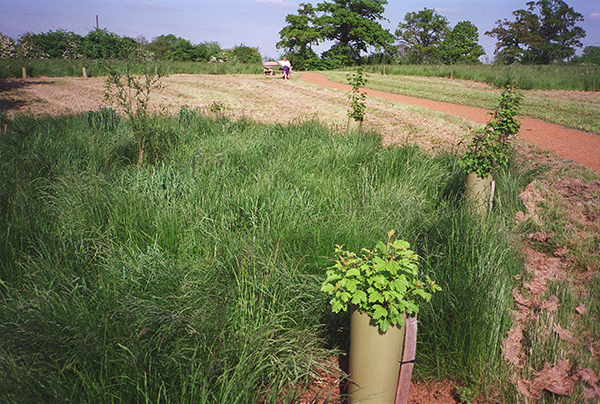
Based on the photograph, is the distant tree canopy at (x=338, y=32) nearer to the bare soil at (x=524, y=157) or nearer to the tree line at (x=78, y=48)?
the tree line at (x=78, y=48)

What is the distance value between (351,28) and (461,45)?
12371mm

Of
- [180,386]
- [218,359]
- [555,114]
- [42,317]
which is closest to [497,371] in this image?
[218,359]

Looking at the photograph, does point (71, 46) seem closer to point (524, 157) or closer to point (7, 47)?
→ point (7, 47)

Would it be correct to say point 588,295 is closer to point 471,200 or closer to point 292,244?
point 471,200

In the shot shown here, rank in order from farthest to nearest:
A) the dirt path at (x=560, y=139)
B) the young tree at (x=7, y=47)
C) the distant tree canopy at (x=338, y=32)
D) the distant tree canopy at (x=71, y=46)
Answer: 1. the distant tree canopy at (x=338, y=32)
2. the distant tree canopy at (x=71, y=46)
3. the young tree at (x=7, y=47)
4. the dirt path at (x=560, y=139)

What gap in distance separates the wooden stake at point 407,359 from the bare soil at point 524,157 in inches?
11.5

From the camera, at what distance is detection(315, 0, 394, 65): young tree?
123 ft

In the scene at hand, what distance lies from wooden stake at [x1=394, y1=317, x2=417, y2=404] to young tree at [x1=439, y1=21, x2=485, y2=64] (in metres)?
45.0

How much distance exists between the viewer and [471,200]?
3.47m

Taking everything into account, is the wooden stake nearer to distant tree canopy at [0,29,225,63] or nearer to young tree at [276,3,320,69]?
distant tree canopy at [0,29,225,63]

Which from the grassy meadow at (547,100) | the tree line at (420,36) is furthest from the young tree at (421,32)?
the grassy meadow at (547,100)

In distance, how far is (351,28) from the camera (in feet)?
127

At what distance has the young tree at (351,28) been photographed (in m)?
37.4

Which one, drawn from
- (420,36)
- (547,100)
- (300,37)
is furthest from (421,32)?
(547,100)
